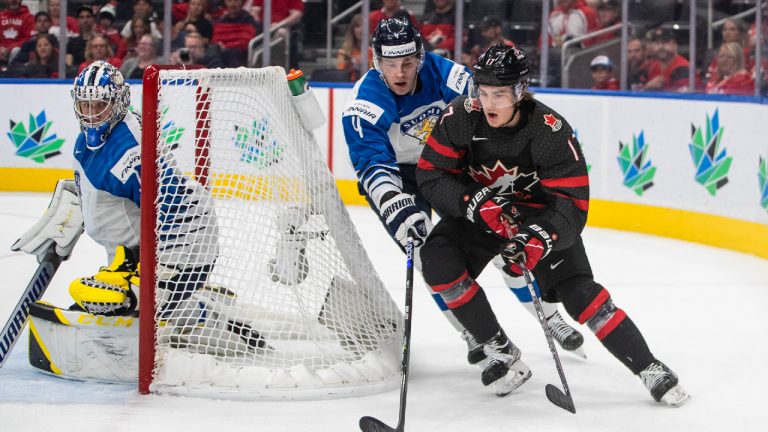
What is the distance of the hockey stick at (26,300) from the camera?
3344 mm

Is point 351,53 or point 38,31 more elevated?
point 38,31

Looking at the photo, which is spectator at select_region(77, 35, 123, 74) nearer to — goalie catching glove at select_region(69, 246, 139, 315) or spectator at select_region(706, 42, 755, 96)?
spectator at select_region(706, 42, 755, 96)

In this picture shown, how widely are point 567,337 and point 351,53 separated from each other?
437cm

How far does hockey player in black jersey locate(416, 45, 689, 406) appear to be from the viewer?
298 cm

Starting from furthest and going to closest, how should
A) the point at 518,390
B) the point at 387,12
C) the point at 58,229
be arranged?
the point at 387,12 < the point at 58,229 < the point at 518,390

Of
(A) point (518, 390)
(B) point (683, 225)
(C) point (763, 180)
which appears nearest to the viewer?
(A) point (518, 390)

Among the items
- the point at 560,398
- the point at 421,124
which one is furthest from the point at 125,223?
Result: the point at 560,398

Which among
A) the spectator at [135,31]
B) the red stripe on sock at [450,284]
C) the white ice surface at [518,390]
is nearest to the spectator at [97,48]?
the spectator at [135,31]

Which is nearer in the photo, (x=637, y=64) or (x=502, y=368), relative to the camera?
(x=502, y=368)

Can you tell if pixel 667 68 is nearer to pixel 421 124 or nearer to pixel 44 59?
pixel 421 124

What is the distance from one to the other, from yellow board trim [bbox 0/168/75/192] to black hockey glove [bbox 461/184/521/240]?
5.16 m

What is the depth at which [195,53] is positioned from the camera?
7742 mm

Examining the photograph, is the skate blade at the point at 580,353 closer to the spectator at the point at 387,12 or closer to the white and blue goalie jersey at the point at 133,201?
the white and blue goalie jersey at the point at 133,201

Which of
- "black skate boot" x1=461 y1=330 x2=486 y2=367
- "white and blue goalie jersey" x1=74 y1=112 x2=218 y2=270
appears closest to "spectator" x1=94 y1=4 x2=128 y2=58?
"white and blue goalie jersey" x1=74 y1=112 x2=218 y2=270
